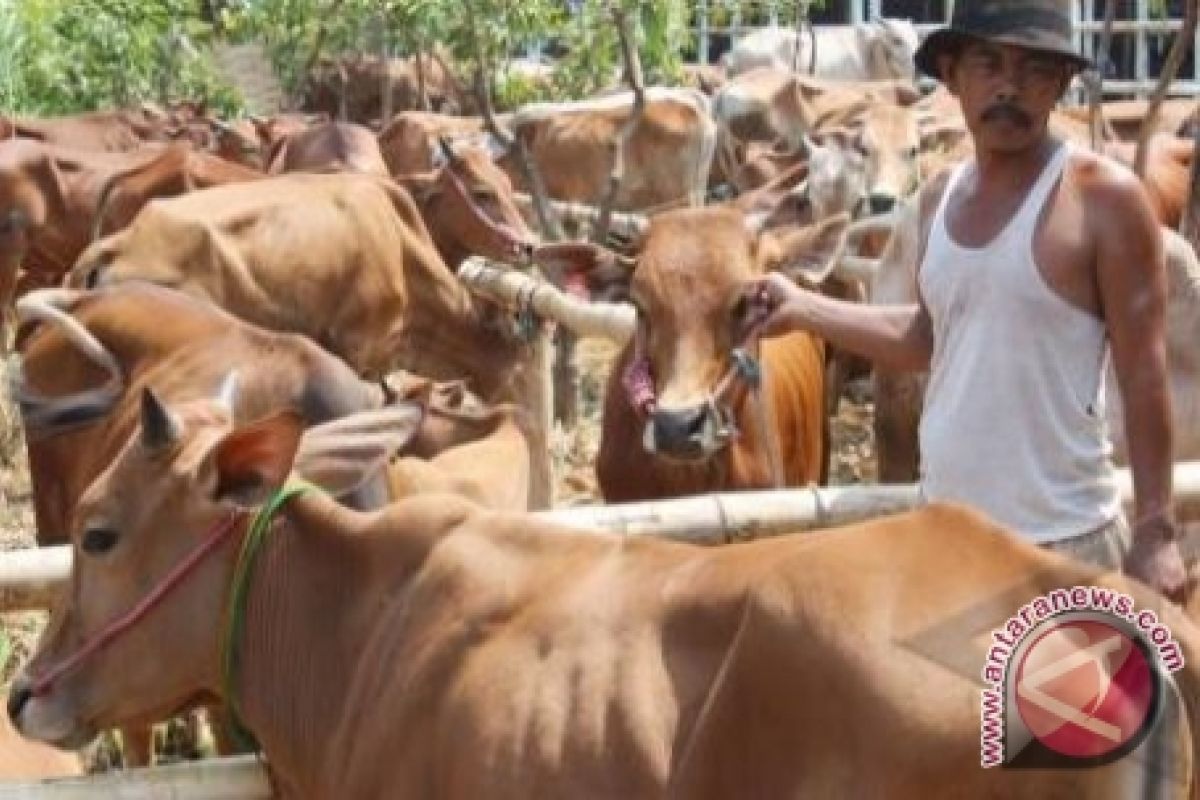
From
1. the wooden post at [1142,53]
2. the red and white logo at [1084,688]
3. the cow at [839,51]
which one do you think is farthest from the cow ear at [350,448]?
the cow at [839,51]

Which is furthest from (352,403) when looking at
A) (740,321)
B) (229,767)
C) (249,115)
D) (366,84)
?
(366,84)

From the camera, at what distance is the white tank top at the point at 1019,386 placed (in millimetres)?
3900

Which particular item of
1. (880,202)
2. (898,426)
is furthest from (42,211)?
(898,426)

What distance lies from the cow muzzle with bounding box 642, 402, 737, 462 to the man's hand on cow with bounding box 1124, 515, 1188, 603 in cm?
226

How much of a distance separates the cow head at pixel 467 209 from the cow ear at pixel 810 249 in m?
5.15

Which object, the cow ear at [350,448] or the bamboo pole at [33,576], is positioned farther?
the bamboo pole at [33,576]

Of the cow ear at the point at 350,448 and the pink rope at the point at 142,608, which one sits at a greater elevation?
the cow ear at the point at 350,448

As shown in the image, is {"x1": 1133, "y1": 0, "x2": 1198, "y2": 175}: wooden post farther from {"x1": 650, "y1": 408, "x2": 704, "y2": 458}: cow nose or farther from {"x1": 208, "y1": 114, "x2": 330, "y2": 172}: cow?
{"x1": 208, "y1": 114, "x2": 330, "y2": 172}: cow

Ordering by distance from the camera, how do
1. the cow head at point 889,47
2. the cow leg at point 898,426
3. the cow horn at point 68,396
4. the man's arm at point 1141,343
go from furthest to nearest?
the cow head at point 889,47
the cow leg at point 898,426
the cow horn at point 68,396
the man's arm at point 1141,343

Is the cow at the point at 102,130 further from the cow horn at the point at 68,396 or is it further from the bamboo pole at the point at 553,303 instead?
the cow horn at the point at 68,396

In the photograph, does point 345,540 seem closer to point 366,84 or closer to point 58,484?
point 58,484

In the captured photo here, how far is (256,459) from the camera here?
3.98 metres

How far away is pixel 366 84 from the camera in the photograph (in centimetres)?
2591

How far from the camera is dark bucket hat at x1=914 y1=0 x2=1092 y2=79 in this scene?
3893 millimetres
